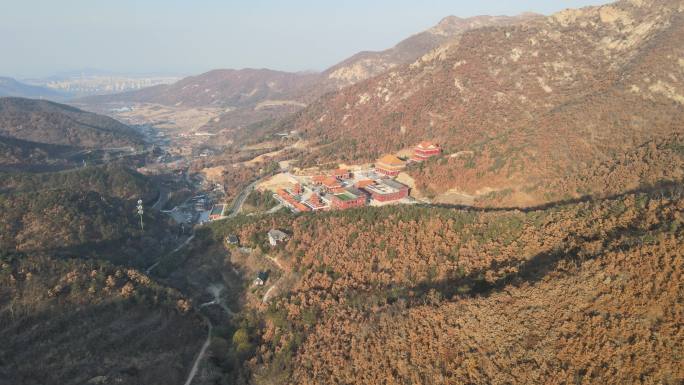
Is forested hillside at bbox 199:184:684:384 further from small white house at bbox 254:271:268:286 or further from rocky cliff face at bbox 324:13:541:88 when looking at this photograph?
rocky cliff face at bbox 324:13:541:88

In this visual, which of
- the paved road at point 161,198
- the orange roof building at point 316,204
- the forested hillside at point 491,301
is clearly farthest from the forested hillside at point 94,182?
the forested hillside at point 491,301

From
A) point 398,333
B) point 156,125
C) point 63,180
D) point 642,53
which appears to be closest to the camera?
point 398,333

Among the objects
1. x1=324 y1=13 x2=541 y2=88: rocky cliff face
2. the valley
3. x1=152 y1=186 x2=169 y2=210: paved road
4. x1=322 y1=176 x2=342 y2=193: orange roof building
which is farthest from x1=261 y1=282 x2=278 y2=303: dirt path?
x1=324 y1=13 x2=541 y2=88: rocky cliff face

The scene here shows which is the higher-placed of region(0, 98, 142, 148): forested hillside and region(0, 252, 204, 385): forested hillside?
region(0, 98, 142, 148): forested hillside

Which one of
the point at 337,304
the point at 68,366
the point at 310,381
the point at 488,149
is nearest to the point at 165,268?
the point at 68,366

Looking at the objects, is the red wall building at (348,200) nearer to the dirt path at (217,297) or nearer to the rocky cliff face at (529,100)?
the rocky cliff face at (529,100)

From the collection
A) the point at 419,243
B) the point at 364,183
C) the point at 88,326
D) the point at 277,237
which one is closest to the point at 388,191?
the point at 364,183

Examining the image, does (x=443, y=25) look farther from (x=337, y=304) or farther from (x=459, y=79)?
(x=337, y=304)
